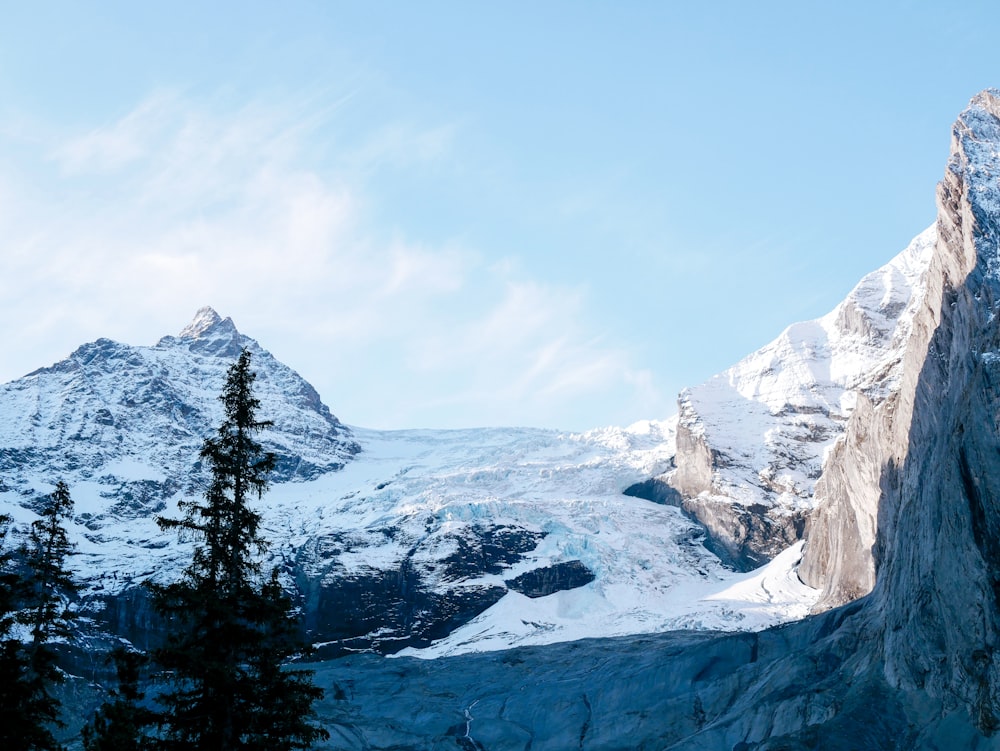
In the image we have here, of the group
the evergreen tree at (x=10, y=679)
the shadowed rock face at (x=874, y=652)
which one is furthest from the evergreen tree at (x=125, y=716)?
the shadowed rock face at (x=874, y=652)

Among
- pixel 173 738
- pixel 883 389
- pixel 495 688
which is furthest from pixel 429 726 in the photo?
pixel 173 738

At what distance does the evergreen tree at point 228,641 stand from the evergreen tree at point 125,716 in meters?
0.61

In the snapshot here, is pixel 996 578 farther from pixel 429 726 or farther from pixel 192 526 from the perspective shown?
pixel 429 726

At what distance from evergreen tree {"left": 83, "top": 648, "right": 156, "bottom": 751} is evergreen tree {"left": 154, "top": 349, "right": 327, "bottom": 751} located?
0.61 metres

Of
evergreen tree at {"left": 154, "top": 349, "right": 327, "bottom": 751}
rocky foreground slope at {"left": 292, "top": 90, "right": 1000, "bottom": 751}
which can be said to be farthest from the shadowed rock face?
evergreen tree at {"left": 154, "top": 349, "right": 327, "bottom": 751}

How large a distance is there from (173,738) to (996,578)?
192 feet

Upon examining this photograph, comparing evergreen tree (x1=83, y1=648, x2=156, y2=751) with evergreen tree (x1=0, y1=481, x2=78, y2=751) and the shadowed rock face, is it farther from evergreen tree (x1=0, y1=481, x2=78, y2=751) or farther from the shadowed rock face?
the shadowed rock face

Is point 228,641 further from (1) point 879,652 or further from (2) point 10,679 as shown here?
(1) point 879,652

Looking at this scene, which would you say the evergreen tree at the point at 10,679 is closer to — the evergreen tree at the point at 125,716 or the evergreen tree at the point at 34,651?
the evergreen tree at the point at 34,651

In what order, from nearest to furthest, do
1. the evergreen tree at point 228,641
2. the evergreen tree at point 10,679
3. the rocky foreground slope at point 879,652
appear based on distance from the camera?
the evergreen tree at point 228,641
the evergreen tree at point 10,679
the rocky foreground slope at point 879,652

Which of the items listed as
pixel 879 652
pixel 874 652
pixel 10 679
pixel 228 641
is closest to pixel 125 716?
pixel 10 679

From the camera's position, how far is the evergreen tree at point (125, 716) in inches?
1057

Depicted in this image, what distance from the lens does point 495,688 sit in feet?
500

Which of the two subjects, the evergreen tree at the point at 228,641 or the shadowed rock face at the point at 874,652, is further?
the shadowed rock face at the point at 874,652
